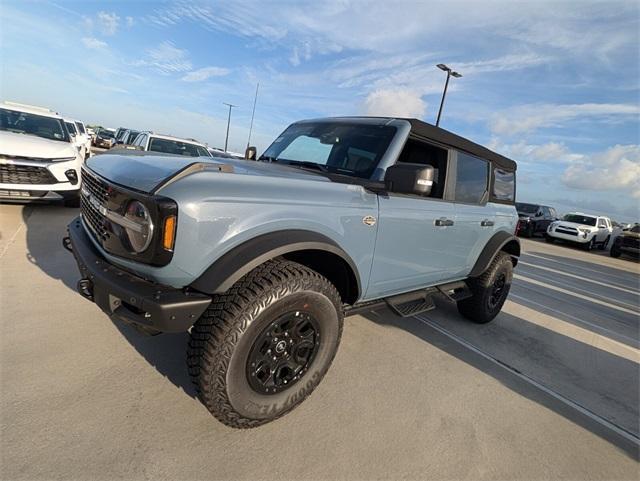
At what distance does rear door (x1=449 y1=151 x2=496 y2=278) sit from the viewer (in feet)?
11.4

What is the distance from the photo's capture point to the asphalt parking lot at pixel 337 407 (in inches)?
75.3

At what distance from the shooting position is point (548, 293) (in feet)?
22.2

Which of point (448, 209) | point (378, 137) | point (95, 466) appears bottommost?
point (95, 466)

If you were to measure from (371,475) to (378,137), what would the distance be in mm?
2265

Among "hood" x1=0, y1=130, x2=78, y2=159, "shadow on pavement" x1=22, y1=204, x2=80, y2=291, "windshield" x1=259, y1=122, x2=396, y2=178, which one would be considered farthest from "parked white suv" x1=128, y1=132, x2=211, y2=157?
"windshield" x1=259, y1=122, x2=396, y2=178

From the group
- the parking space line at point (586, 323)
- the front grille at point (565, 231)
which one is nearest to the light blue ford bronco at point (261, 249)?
the parking space line at point (586, 323)

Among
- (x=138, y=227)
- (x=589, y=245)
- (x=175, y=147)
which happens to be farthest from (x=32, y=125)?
(x=589, y=245)

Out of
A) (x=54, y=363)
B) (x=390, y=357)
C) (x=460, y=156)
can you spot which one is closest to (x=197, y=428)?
(x=54, y=363)

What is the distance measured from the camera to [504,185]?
14.6 ft

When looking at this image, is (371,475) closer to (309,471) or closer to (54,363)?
(309,471)

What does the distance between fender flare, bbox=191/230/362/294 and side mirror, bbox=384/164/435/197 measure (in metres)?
0.69

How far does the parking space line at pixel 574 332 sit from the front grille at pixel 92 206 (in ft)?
16.3

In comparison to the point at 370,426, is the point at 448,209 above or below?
above

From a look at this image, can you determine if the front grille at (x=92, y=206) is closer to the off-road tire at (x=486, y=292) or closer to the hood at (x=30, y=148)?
the off-road tire at (x=486, y=292)
